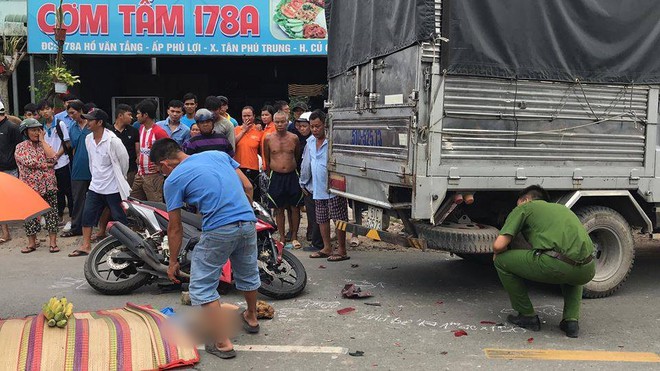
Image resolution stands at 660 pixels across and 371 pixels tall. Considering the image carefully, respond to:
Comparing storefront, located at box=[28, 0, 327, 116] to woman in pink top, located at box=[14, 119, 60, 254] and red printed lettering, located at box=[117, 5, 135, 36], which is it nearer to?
red printed lettering, located at box=[117, 5, 135, 36]

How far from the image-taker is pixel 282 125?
26.3 feet

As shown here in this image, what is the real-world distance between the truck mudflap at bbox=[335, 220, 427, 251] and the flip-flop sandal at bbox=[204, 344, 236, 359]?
1837mm

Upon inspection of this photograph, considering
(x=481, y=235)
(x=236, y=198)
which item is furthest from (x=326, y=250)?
(x=236, y=198)

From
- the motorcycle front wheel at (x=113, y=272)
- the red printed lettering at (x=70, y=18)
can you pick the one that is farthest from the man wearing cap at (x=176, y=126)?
the red printed lettering at (x=70, y=18)

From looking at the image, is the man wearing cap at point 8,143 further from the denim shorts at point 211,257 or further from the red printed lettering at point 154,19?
the denim shorts at point 211,257

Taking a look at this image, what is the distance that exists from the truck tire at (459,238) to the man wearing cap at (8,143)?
18.9 feet

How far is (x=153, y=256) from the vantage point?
18.8ft

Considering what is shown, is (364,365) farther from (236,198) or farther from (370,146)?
(370,146)

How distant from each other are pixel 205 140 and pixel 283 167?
116 centimetres

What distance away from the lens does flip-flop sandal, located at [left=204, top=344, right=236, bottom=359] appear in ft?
14.3

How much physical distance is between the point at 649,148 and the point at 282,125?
4.07m

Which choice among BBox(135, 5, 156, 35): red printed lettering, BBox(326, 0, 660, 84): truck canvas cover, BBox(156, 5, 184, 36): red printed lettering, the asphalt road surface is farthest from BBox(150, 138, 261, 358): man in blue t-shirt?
BBox(135, 5, 156, 35): red printed lettering

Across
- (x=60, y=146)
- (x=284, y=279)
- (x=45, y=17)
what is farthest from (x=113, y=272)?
(x=45, y=17)

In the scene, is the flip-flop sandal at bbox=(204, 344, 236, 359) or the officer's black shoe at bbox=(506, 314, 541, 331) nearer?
the flip-flop sandal at bbox=(204, 344, 236, 359)
